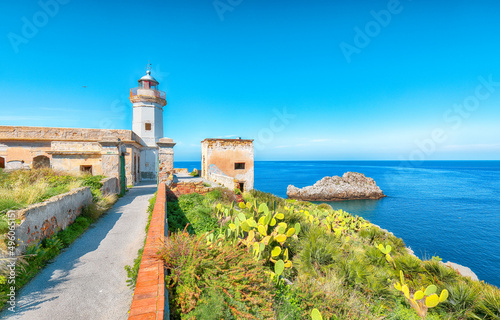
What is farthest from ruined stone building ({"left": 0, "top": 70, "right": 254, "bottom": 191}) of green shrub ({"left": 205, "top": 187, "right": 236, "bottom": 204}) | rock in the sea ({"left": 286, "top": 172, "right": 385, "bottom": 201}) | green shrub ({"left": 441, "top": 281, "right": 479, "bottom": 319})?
rock in the sea ({"left": 286, "top": 172, "right": 385, "bottom": 201})

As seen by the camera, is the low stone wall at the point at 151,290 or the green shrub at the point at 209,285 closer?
the low stone wall at the point at 151,290

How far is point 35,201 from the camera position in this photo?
512 cm

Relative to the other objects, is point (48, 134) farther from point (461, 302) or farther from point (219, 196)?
point (461, 302)

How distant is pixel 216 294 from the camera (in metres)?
2.56

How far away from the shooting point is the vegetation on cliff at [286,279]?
107 inches

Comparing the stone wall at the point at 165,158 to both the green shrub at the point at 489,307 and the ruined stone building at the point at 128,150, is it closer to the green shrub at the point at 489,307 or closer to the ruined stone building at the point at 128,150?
the ruined stone building at the point at 128,150

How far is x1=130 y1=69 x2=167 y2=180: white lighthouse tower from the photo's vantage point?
66.8 feet

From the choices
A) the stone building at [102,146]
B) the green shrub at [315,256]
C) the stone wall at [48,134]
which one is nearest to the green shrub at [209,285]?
the green shrub at [315,256]

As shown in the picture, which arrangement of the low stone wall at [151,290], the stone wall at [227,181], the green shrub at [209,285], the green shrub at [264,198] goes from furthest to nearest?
the stone wall at [227,181]
the green shrub at [264,198]
the green shrub at [209,285]
the low stone wall at [151,290]

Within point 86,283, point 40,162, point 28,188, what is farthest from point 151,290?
point 40,162

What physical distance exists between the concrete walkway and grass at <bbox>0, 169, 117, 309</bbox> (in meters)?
0.16

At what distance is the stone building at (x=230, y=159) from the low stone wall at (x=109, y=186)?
850 cm

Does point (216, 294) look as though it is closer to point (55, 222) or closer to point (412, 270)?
point (55, 222)

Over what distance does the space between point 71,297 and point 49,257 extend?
1.77 meters
